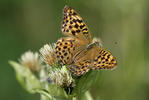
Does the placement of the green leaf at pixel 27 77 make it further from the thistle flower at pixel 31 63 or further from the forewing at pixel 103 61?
the forewing at pixel 103 61

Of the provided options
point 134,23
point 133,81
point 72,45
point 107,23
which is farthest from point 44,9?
point 72,45

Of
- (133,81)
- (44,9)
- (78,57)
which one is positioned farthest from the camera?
(44,9)

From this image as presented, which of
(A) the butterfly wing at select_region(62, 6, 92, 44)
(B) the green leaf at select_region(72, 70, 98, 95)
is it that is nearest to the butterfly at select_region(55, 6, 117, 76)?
(A) the butterfly wing at select_region(62, 6, 92, 44)

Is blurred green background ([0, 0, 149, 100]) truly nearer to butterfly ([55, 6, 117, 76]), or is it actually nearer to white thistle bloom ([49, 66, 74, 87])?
butterfly ([55, 6, 117, 76])

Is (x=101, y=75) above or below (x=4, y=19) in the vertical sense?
below

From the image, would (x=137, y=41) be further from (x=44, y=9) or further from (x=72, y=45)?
(x=44, y=9)

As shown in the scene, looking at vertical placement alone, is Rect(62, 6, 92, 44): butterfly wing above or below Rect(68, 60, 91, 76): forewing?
above
